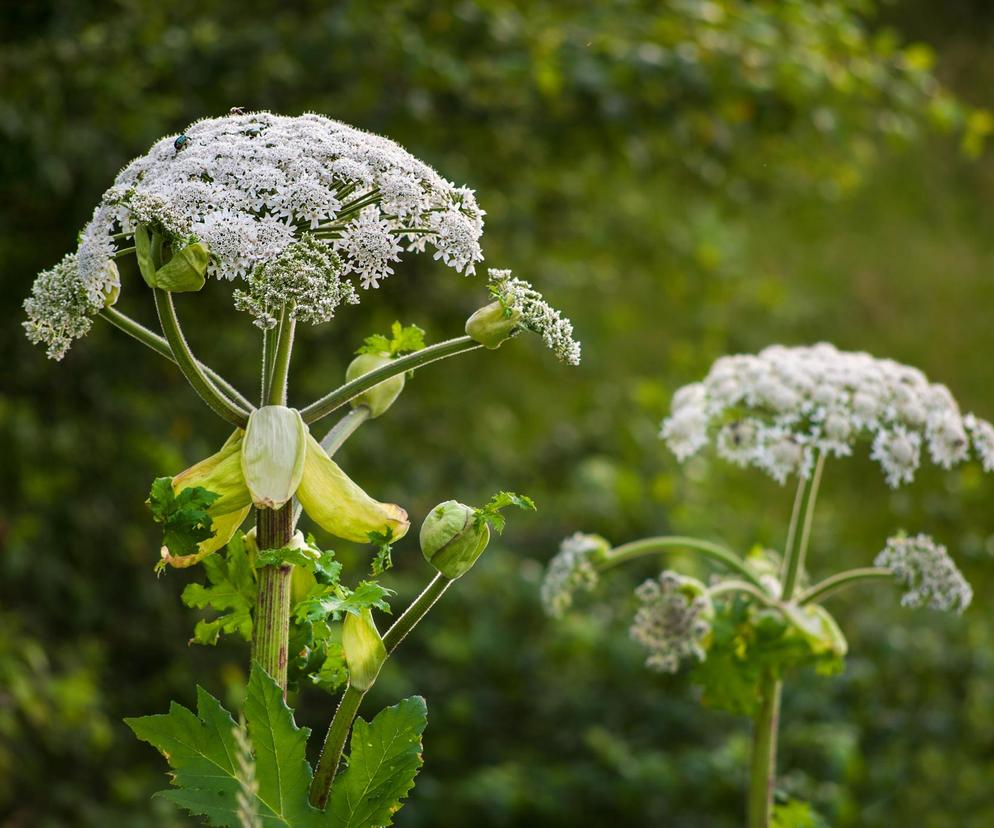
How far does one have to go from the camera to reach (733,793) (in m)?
3.00

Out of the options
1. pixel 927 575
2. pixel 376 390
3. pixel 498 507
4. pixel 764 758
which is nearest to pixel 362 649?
pixel 498 507

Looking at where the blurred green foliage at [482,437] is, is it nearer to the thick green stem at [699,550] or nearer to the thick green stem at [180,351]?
the thick green stem at [699,550]

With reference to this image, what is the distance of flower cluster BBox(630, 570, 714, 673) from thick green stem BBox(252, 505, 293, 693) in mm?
702

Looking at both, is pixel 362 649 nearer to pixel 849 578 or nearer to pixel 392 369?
pixel 392 369

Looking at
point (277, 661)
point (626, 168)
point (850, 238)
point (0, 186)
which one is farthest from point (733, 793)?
point (850, 238)

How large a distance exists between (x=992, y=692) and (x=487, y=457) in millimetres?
1860

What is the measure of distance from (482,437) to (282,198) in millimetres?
3329

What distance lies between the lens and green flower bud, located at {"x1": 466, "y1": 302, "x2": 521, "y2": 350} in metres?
1.06

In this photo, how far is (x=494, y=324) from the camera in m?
1.07

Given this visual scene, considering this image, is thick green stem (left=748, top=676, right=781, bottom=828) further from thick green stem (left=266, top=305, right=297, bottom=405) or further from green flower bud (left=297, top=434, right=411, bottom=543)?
thick green stem (left=266, top=305, right=297, bottom=405)

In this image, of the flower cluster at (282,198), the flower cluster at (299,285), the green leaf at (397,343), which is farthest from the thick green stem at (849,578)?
the flower cluster at (299,285)

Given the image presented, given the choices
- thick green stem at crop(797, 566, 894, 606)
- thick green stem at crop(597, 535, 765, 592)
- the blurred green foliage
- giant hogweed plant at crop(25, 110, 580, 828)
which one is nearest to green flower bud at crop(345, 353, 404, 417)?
giant hogweed plant at crop(25, 110, 580, 828)

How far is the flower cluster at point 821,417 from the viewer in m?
1.62

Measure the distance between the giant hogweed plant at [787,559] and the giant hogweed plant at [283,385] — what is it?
64 cm
